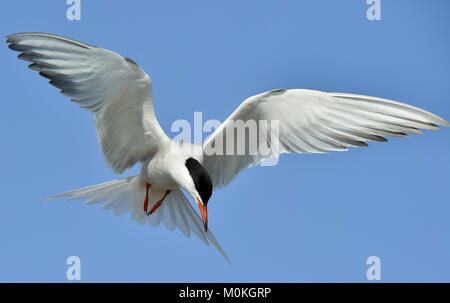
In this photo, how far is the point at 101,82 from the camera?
428 cm

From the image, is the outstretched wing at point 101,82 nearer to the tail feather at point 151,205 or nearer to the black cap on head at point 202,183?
the tail feather at point 151,205

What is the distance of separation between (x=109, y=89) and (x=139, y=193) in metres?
1.36

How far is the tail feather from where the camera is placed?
5.19m

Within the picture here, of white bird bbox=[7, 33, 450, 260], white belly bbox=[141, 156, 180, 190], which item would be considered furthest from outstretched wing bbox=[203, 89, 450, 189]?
white belly bbox=[141, 156, 180, 190]

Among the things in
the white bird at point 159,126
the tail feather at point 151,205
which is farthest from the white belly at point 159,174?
the tail feather at point 151,205

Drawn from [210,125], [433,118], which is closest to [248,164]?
[210,125]

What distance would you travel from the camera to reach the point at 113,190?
5234 millimetres

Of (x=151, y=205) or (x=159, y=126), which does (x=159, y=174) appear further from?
(x=151, y=205)

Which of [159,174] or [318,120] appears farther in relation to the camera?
[159,174]

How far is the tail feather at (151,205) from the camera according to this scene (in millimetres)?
5191

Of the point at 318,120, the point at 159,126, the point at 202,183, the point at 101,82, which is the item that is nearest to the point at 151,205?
the point at 159,126

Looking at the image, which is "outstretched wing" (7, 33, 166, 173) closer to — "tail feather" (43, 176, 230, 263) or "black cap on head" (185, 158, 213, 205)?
"tail feather" (43, 176, 230, 263)

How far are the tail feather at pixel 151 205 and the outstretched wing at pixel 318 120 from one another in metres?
0.78

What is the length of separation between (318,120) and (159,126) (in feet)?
4.43
